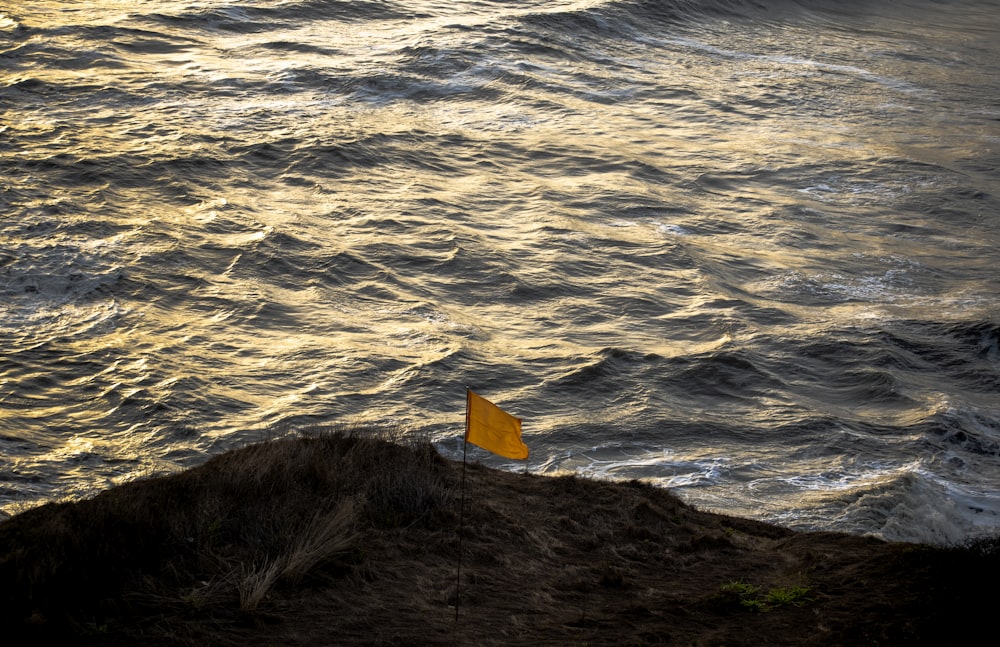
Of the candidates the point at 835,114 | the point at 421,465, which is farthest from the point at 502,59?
the point at 421,465

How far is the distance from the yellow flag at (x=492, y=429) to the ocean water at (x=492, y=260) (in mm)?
5438

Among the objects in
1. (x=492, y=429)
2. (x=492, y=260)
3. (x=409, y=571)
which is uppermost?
(x=492, y=429)

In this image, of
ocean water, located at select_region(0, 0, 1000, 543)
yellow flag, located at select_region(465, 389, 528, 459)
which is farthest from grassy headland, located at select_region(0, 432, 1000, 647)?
ocean water, located at select_region(0, 0, 1000, 543)

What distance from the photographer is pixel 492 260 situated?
20141 mm

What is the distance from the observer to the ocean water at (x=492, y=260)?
14016mm

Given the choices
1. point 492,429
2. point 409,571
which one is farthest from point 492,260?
point 409,571

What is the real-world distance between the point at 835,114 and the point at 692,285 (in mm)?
16558

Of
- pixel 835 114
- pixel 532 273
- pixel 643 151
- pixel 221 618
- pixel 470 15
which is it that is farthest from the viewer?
pixel 470 15

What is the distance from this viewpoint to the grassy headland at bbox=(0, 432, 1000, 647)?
6.65 metres

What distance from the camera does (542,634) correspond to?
6973 mm

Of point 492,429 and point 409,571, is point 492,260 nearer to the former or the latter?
point 492,429

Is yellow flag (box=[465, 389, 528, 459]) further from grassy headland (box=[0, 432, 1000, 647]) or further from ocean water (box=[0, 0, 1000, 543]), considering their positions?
ocean water (box=[0, 0, 1000, 543])

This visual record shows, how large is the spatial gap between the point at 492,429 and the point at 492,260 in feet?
41.1

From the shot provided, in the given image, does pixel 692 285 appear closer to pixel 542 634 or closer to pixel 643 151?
pixel 643 151
